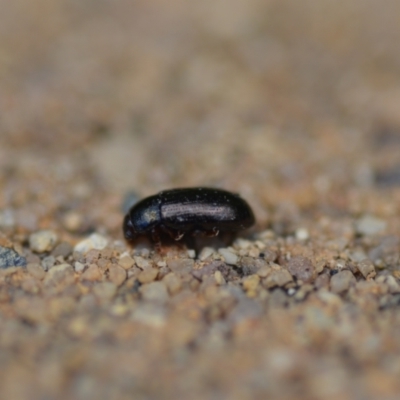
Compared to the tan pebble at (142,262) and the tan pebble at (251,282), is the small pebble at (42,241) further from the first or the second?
the tan pebble at (251,282)

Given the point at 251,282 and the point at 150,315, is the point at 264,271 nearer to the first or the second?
the point at 251,282

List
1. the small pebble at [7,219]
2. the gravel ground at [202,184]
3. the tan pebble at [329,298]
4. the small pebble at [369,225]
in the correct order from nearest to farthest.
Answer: the gravel ground at [202,184], the tan pebble at [329,298], the small pebble at [7,219], the small pebble at [369,225]

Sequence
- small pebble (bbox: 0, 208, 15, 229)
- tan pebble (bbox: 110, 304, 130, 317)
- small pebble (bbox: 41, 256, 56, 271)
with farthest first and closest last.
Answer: small pebble (bbox: 0, 208, 15, 229) → small pebble (bbox: 41, 256, 56, 271) → tan pebble (bbox: 110, 304, 130, 317)

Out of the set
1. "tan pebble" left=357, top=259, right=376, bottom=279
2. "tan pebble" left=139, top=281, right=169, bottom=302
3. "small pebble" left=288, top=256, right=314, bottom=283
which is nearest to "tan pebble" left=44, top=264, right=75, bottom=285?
"tan pebble" left=139, top=281, right=169, bottom=302

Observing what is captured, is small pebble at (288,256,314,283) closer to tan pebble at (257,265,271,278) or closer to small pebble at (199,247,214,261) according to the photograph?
tan pebble at (257,265,271,278)

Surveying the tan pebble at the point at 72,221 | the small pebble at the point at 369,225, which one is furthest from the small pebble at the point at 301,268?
the tan pebble at the point at 72,221

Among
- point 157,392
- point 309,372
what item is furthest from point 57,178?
point 309,372
